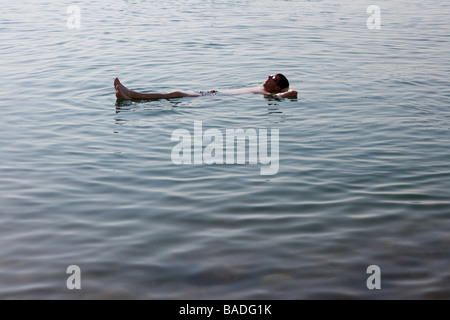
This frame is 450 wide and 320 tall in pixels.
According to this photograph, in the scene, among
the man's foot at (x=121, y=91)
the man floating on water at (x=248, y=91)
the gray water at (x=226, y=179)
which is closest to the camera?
the gray water at (x=226, y=179)

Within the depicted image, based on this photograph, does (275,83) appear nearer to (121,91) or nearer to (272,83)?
(272,83)

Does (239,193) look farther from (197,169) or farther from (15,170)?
(15,170)

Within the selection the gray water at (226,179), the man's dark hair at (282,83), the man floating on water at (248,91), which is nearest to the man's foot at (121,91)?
the man floating on water at (248,91)

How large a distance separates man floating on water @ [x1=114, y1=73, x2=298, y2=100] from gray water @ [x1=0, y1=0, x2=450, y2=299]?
207mm

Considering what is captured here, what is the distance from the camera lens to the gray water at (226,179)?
5270 mm

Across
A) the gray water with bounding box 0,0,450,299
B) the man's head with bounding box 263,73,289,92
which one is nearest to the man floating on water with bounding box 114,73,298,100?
the man's head with bounding box 263,73,289,92

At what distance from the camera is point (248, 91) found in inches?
469

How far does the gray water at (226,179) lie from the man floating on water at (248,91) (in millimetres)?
207

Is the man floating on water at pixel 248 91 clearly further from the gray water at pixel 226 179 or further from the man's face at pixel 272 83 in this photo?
the gray water at pixel 226 179

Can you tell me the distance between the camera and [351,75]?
43.7ft

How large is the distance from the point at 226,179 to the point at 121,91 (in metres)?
4.31

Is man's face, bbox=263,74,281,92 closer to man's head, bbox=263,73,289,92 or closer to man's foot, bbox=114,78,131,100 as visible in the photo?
man's head, bbox=263,73,289,92

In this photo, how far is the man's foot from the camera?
10.8m

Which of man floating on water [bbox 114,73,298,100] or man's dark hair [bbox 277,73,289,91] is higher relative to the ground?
man's dark hair [bbox 277,73,289,91]
